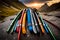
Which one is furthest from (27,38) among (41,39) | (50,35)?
(50,35)

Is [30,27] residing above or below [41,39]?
above

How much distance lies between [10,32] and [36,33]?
4.96 feet

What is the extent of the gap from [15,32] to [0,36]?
83cm

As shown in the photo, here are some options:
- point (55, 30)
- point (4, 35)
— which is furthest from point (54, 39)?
point (4, 35)

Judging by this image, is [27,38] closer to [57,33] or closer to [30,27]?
[30,27]

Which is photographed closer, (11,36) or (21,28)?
(11,36)

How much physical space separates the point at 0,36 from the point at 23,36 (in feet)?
4.07

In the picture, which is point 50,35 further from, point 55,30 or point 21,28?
point 21,28

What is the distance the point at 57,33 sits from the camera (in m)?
5.91

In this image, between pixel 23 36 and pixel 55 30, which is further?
pixel 55 30

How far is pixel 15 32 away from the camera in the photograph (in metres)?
6.13

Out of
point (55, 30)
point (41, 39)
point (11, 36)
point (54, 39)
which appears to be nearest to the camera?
point (54, 39)

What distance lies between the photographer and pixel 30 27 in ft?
21.1

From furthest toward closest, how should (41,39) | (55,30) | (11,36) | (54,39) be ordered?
(55,30), (11,36), (41,39), (54,39)
